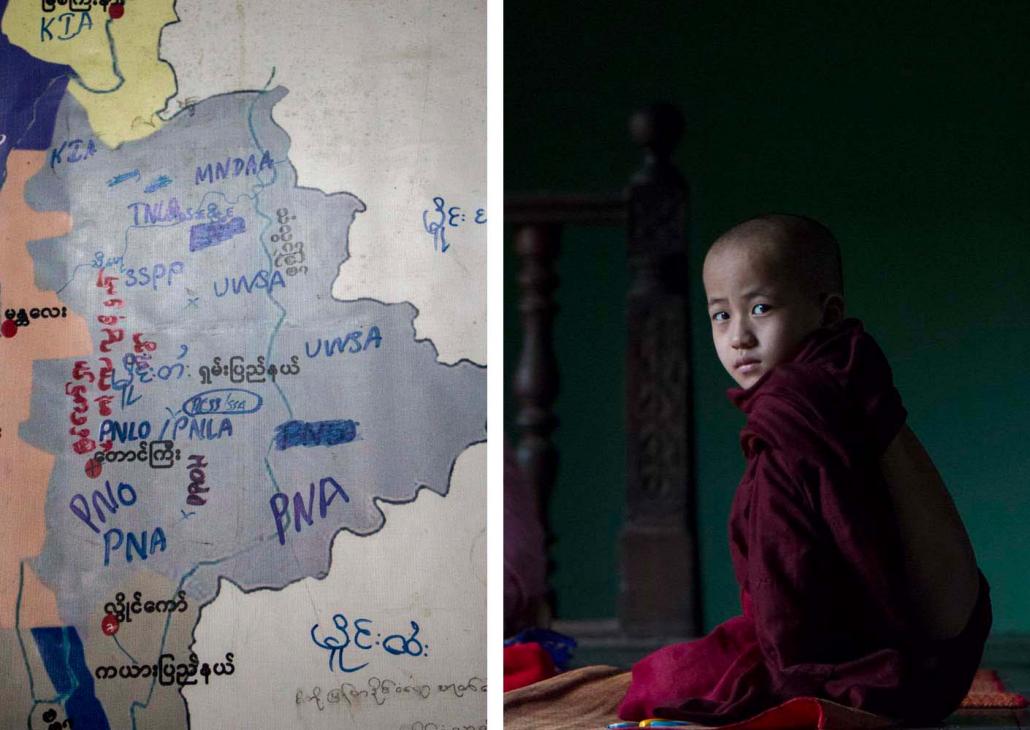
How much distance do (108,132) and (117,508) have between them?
707mm

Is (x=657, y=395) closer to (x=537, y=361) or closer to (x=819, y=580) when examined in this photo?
(x=537, y=361)

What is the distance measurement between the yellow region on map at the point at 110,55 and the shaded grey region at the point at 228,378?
4 centimetres

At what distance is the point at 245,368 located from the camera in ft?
7.15

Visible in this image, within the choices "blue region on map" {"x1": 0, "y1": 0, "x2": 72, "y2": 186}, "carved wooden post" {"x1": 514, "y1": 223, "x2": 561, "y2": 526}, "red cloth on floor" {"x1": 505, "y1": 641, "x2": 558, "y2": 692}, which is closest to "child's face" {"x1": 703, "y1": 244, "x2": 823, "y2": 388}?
"carved wooden post" {"x1": 514, "y1": 223, "x2": 561, "y2": 526}

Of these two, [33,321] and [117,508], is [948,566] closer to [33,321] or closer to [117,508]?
[117,508]

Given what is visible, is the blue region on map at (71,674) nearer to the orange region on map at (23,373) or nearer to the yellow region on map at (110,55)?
the orange region on map at (23,373)

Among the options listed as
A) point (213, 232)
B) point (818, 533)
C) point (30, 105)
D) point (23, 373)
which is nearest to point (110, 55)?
point (30, 105)

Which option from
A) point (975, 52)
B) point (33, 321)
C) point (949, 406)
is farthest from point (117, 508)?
point (975, 52)

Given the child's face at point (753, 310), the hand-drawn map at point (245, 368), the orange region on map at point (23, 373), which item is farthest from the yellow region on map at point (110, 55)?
the child's face at point (753, 310)

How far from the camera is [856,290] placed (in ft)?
6.64

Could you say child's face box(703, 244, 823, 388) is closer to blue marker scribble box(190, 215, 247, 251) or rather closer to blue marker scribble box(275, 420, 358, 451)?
blue marker scribble box(275, 420, 358, 451)

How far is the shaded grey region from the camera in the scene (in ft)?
7.08

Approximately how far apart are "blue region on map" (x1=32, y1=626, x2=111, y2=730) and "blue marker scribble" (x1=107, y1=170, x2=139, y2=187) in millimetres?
829

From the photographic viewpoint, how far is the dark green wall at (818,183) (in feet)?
6.65
